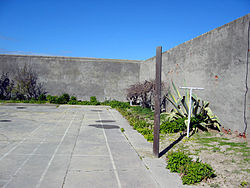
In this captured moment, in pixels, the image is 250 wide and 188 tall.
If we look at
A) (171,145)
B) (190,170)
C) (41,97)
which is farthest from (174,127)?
(41,97)

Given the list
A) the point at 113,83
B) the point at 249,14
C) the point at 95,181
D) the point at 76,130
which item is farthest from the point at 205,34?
the point at 113,83

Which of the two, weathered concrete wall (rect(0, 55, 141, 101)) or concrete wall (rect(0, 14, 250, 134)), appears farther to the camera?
weathered concrete wall (rect(0, 55, 141, 101))

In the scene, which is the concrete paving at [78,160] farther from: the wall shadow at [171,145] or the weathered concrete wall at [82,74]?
the weathered concrete wall at [82,74]

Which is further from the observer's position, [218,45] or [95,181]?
[218,45]

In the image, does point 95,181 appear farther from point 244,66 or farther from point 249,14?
point 249,14

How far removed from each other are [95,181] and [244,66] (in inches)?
210

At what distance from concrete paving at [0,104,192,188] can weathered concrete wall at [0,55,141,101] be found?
11.3m

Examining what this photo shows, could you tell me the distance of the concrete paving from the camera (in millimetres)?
4031

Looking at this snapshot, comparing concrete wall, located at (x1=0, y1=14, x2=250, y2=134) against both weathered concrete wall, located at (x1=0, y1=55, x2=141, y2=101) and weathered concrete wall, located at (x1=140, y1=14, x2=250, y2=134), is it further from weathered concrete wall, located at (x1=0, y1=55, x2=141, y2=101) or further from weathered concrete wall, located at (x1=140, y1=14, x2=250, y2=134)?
weathered concrete wall, located at (x1=0, y1=55, x2=141, y2=101)

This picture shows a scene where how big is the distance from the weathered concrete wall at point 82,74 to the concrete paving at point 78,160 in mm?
11297

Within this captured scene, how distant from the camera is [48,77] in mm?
19297

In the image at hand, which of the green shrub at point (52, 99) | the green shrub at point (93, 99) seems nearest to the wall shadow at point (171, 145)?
the green shrub at point (93, 99)

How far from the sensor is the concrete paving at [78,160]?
4031 mm

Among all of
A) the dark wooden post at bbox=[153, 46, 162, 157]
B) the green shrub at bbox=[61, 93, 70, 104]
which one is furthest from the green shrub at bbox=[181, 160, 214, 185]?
the green shrub at bbox=[61, 93, 70, 104]
